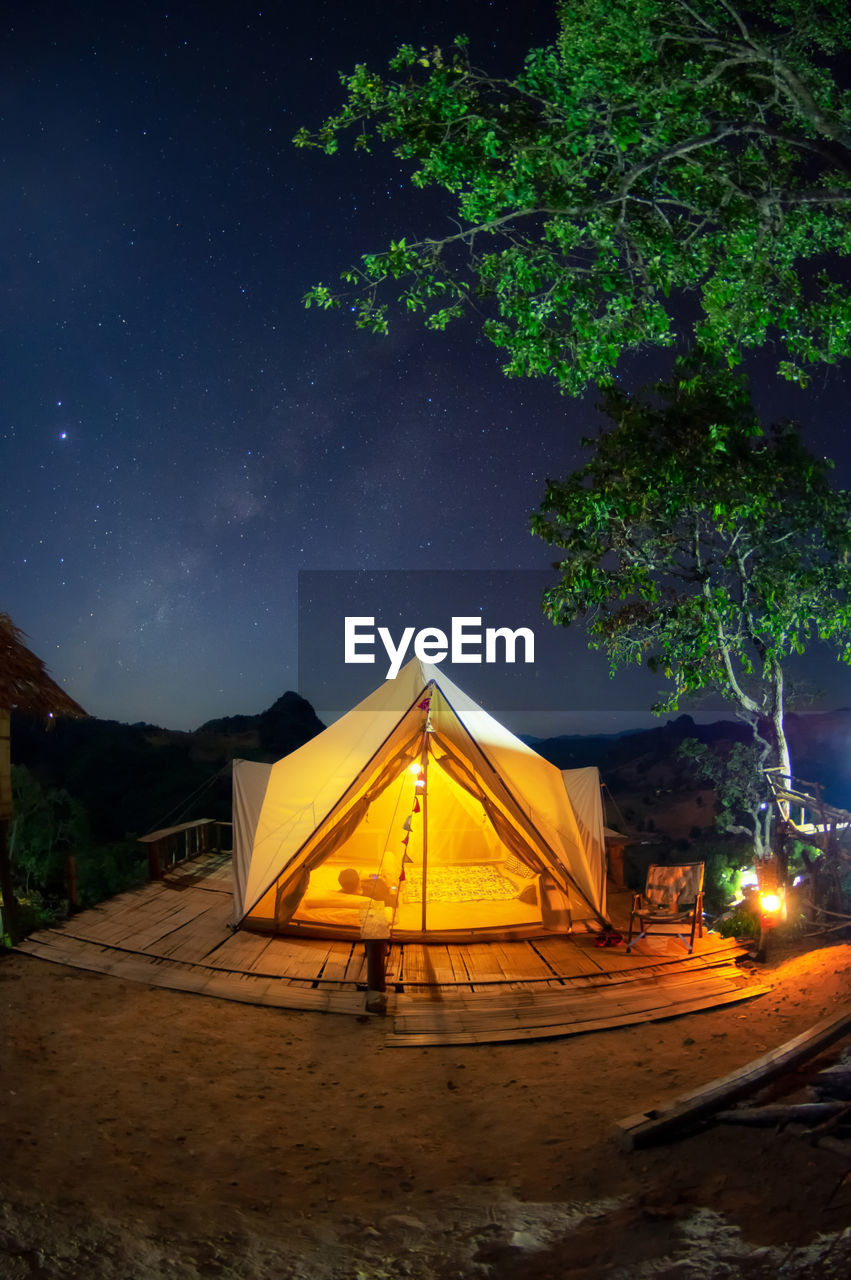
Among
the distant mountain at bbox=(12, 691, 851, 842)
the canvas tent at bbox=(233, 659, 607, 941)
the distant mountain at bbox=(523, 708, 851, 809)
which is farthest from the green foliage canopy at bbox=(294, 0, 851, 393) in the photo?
the distant mountain at bbox=(523, 708, 851, 809)

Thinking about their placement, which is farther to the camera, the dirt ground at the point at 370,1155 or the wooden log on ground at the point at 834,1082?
the wooden log on ground at the point at 834,1082

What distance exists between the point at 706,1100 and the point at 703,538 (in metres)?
6.09

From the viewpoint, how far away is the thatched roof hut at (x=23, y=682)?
6738 mm

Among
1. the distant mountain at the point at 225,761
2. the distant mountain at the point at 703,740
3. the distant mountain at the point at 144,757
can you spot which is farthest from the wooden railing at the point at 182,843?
the distant mountain at the point at 703,740

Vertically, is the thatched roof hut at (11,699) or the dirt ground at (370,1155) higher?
the thatched roof hut at (11,699)

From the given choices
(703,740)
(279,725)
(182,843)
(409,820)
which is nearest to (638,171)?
(409,820)

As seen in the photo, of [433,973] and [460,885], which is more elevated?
[460,885]

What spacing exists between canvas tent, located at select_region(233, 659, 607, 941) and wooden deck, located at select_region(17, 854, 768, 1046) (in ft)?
1.24

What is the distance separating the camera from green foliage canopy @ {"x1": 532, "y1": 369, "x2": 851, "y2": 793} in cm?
672

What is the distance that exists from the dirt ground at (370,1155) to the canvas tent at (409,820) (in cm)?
188

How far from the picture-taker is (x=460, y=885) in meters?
9.35

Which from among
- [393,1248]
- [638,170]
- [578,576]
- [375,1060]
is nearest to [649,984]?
[375,1060]

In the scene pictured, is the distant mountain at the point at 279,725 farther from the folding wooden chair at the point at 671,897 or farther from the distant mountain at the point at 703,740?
the folding wooden chair at the point at 671,897
